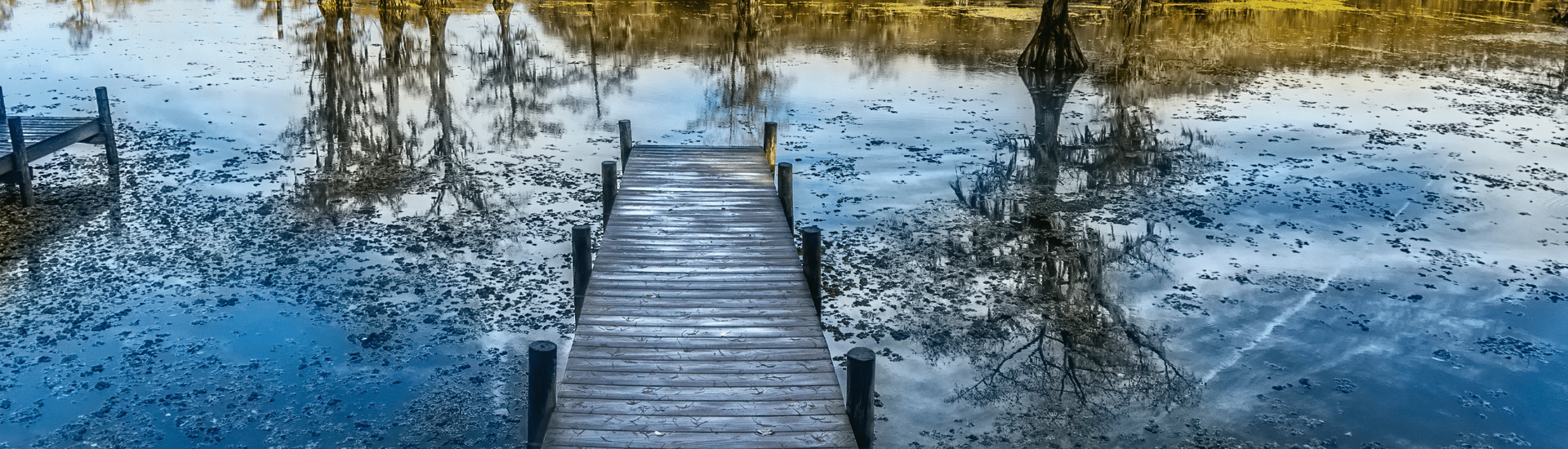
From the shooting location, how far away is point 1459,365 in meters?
9.72

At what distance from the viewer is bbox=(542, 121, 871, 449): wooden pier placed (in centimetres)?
668

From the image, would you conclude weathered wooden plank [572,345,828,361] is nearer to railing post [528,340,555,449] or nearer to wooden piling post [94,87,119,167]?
railing post [528,340,555,449]

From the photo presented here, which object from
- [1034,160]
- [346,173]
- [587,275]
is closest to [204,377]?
[587,275]

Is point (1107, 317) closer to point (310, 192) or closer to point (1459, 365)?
point (1459, 365)

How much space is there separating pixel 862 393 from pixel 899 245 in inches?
248

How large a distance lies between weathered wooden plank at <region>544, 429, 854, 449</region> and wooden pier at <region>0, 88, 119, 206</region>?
1082 cm

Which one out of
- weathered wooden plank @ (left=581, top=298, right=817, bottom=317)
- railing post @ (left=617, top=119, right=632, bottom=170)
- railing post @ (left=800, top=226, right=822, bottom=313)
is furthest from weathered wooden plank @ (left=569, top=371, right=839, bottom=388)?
railing post @ (left=617, top=119, right=632, bottom=170)

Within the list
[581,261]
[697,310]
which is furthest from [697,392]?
[581,261]

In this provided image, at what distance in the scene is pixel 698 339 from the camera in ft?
26.2

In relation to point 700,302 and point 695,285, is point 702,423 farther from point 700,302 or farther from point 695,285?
point 695,285

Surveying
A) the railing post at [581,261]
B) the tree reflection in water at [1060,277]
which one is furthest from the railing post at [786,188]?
the railing post at [581,261]

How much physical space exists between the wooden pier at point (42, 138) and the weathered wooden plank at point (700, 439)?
426 inches

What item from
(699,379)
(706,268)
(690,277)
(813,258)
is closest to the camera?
(699,379)

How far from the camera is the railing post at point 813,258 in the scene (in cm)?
903
